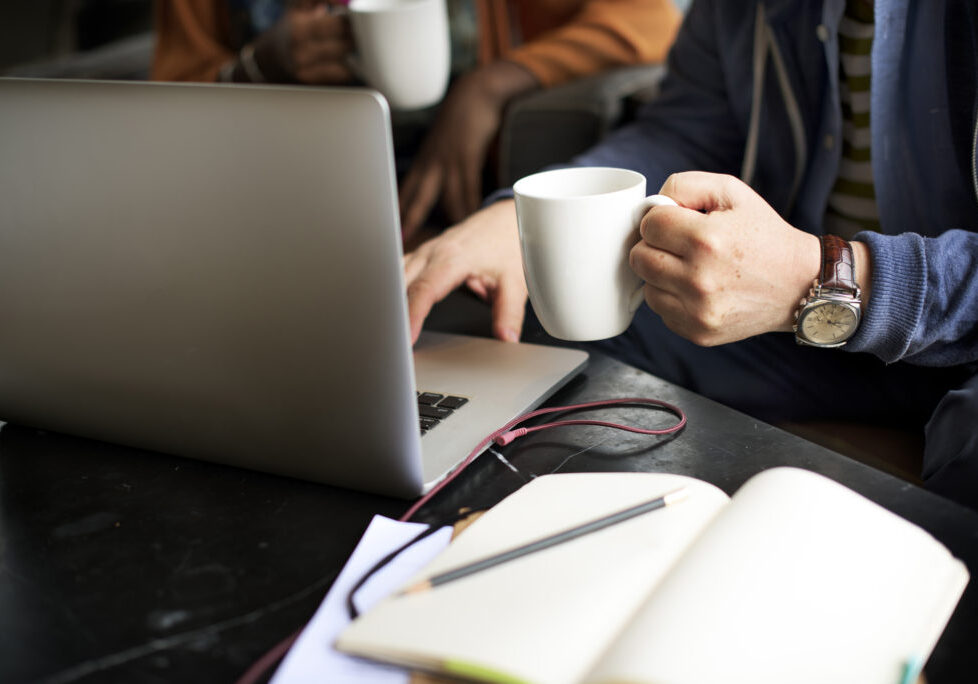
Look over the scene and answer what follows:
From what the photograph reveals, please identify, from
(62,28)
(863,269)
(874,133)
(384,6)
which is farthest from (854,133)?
(62,28)

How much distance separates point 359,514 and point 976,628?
36 centimetres

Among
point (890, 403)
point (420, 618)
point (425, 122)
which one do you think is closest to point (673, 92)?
point (890, 403)

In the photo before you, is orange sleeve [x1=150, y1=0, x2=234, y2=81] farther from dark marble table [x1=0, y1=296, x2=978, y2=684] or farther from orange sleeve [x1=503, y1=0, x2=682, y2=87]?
dark marble table [x1=0, y1=296, x2=978, y2=684]

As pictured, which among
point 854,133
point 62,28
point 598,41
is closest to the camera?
point 854,133

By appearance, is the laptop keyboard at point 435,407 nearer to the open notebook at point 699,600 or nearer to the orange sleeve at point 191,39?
the open notebook at point 699,600

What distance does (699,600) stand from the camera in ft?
1.35

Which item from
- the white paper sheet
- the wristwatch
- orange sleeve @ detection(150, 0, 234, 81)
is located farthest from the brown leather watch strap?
orange sleeve @ detection(150, 0, 234, 81)

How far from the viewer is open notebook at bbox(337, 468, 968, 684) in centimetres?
39

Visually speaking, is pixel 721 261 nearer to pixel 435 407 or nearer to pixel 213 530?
pixel 435 407

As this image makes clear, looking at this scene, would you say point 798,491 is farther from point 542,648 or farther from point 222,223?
point 222,223

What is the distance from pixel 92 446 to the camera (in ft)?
2.26

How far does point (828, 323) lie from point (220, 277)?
47 cm

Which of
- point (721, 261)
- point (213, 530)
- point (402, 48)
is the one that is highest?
point (402, 48)

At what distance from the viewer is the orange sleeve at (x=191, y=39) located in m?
1.80
